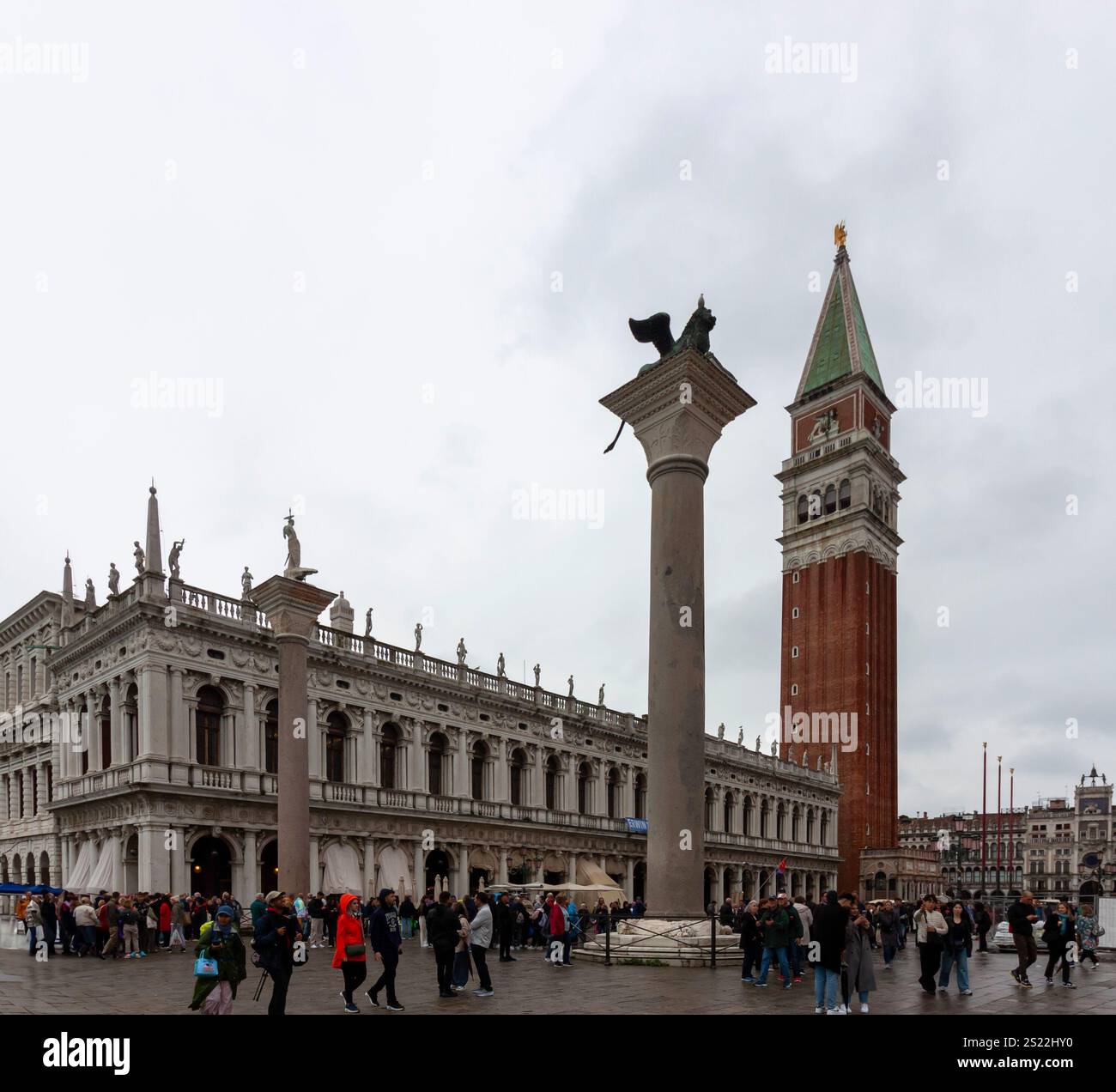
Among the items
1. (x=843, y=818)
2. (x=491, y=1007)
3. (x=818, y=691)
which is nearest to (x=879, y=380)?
(x=818, y=691)

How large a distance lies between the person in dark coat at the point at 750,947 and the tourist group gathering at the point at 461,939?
28 millimetres

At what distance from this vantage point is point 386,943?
13.7 m

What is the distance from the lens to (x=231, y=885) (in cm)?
3481

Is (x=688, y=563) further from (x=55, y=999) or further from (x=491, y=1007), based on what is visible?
(x=55, y=999)

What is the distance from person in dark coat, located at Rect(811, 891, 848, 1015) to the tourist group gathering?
2 cm

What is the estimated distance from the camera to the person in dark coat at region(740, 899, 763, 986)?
53.5ft

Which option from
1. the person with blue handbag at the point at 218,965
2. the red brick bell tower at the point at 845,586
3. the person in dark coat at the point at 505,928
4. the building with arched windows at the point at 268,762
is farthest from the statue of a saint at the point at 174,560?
the red brick bell tower at the point at 845,586

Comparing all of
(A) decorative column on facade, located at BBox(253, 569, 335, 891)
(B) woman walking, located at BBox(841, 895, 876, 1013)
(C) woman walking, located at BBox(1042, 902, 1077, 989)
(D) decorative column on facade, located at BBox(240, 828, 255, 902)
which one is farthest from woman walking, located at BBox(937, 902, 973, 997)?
(D) decorative column on facade, located at BBox(240, 828, 255, 902)

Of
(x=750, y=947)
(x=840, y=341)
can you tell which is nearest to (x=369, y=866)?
(x=750, y=947)

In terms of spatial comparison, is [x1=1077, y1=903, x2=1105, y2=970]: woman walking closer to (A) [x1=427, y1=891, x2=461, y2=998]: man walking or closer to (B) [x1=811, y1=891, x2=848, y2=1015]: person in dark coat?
(B) [x1=811, y1=891, x2=848, y2=1015]: person in dark coat

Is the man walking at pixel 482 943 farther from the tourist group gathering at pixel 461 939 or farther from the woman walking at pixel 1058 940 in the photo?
the woman walking at pixel 1058 940
